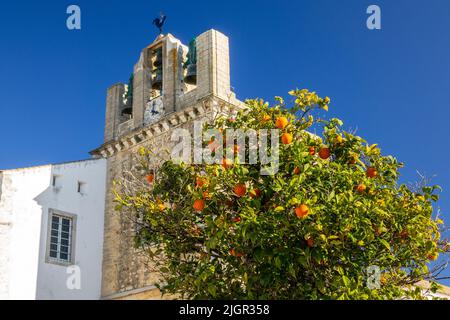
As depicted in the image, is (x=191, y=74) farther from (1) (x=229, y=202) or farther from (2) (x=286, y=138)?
(2) (x=286, y=138)

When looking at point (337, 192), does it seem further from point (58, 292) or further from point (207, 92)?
point (58, 292)

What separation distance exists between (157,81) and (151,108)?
147cm

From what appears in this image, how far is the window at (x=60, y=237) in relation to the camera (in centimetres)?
2148

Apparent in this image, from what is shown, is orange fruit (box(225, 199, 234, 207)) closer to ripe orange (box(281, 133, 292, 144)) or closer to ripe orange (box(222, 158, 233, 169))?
ripe orange (box(222, 158, 233, 169))

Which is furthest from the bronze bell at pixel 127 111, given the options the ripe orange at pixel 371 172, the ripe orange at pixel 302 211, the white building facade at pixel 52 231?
the ripe orange at pixel 302 211

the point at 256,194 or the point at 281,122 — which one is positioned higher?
the point at 281,122

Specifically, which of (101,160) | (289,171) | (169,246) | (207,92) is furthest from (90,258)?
(289,171)

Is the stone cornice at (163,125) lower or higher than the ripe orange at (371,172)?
higher

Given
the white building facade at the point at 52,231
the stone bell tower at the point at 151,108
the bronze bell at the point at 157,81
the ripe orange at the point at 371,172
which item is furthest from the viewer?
the bronze bell at the point at 157,81

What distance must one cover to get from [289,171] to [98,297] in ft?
46.4

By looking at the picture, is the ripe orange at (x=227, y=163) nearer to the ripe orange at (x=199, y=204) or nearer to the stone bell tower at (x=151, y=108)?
the ripe orange at (x=199, y=204)

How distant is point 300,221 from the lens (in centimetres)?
939

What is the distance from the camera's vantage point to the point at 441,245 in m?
11.4

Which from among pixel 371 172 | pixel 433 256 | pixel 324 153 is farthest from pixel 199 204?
pixel 433 256
